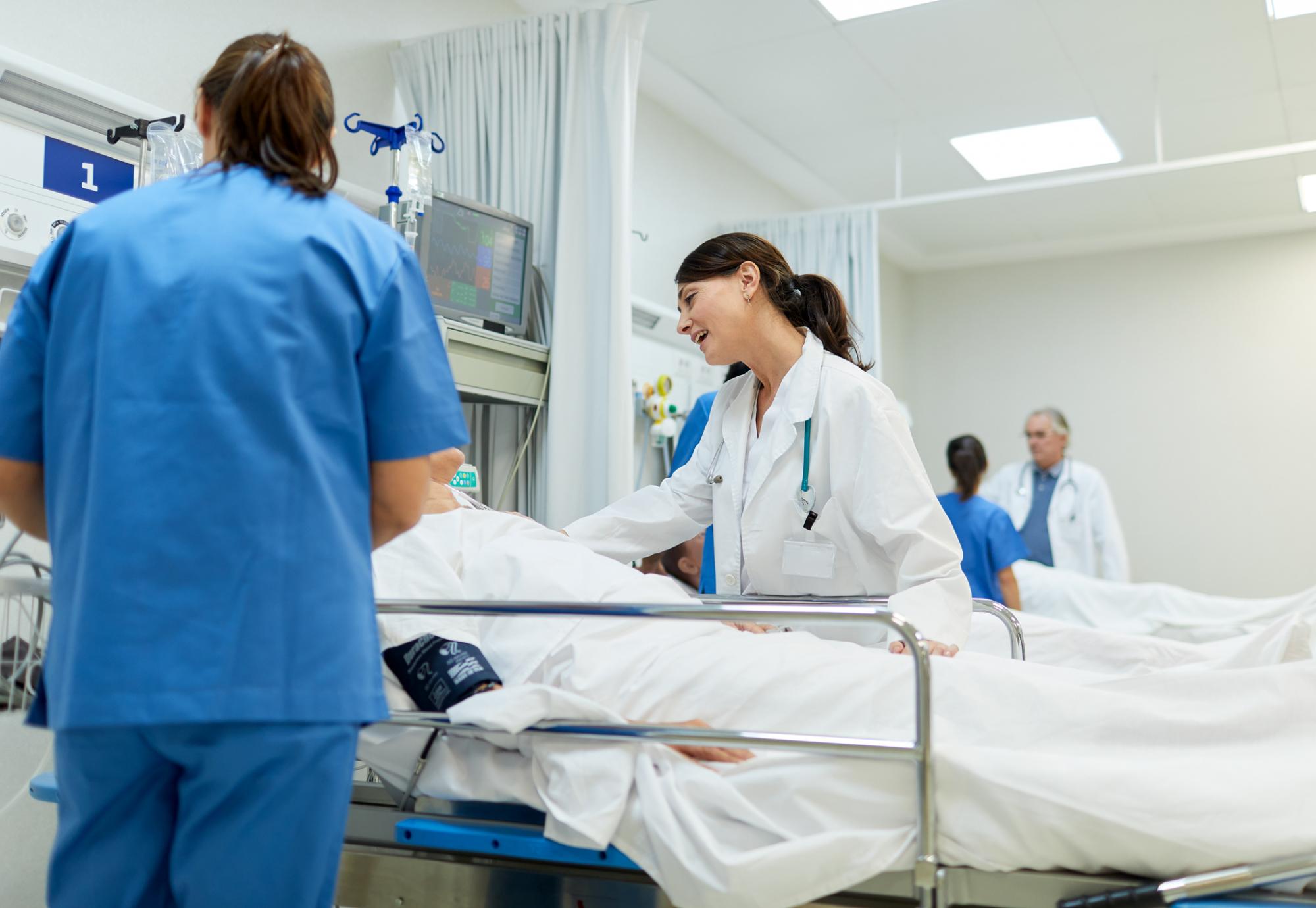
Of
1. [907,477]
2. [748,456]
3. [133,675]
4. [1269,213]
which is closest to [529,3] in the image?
[748,456]

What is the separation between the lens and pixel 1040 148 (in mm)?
5383

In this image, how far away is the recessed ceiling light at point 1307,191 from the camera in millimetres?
5699

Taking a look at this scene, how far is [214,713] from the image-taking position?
104 cm

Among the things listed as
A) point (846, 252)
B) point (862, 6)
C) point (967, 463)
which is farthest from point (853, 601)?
point (846, 252)

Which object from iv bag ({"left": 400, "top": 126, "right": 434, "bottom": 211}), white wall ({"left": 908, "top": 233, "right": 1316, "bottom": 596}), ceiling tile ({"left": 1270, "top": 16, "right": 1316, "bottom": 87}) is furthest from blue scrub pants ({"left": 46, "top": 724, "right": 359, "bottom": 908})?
white wall ({"left": 908, "top": 233, "right": 1316, "bottom": 596})

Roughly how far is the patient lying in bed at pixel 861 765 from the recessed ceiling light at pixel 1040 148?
158 inches

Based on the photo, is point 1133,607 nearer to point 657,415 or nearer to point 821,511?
Result: point 657,415

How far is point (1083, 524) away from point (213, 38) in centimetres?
482

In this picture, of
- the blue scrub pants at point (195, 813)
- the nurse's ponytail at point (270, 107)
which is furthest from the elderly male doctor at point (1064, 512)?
the blue scrub pants at point (195, 813)

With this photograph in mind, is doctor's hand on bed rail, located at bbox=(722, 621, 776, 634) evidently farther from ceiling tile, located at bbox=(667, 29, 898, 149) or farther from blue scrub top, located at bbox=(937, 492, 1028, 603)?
ceiling tile, located at bbox=(667, 29, 898, 149)

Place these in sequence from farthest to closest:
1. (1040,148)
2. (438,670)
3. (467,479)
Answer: (1040,148)
(467,479)
(438,670)

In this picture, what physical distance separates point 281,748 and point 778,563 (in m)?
1.31

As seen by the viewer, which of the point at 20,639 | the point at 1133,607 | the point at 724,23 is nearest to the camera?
the point at 20,639

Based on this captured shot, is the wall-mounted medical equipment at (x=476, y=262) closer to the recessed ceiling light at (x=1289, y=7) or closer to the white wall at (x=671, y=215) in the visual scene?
the white wall at (x=671, y=215)
